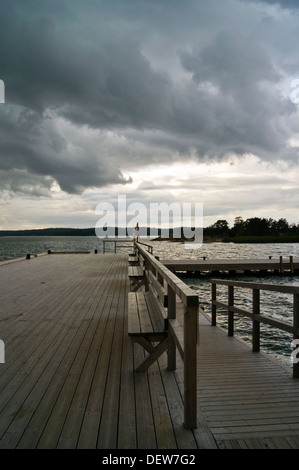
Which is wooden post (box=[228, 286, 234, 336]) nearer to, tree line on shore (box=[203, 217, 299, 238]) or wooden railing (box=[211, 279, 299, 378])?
wooden railing (box=[211, 279, 299, 378])

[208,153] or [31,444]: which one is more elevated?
[208,153]

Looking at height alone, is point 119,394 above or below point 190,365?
below

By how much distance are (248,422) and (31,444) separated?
1.50m

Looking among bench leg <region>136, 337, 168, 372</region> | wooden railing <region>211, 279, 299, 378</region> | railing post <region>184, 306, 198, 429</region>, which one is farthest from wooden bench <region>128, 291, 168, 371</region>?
wooden railing <region>211, 279, 299, 378</region>

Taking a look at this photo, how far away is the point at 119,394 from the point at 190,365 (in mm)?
868

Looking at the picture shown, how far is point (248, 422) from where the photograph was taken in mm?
2092

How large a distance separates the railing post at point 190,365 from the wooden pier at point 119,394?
0.09 m

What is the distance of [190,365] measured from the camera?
1.94m

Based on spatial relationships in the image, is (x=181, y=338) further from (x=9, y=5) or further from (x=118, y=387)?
(x=9, y=5)

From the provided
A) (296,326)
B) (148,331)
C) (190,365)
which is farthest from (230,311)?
(190,365)

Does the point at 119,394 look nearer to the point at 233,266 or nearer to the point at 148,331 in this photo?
the point at 148,331

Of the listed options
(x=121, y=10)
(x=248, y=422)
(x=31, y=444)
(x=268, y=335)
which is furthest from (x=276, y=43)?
(x=31, y=444)

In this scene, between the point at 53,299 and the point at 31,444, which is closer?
the point at 31,444

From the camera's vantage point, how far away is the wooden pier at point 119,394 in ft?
6.23
